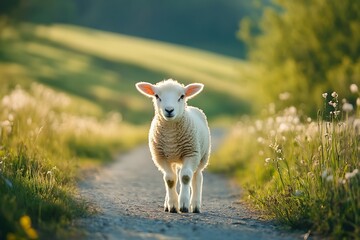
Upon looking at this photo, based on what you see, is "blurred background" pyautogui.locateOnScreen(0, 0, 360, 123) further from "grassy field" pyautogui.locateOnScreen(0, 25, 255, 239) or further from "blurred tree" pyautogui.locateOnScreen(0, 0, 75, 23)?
"grassy field" pyautogui.locateOnScreen(0, 25, 255, 239)

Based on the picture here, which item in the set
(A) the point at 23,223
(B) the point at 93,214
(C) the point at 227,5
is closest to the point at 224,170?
(B) the point at 93,214

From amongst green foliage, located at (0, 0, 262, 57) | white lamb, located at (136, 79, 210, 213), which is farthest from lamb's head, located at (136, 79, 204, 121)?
green foliage, located at (0, 0, 262, 57)

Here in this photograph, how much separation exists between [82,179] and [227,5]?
463 feet

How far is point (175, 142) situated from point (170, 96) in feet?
2.34

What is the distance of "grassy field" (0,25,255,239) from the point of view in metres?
7.88

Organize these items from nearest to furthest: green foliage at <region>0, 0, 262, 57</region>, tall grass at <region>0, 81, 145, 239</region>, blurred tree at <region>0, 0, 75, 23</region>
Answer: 1. tall grass at <region>0, 81, 145, 239</region>
2. blurred tree at <region>0, 0, 75, 23</region>
3. green foliage at <region>0, 0, 262, 57</region>

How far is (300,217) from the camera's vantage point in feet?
26.2

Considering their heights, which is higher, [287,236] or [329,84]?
[329,84]

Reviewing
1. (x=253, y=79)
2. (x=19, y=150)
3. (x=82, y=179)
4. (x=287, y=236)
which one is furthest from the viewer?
(x=253, y=79)

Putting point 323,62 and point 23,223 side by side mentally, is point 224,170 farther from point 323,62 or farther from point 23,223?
point 23,223

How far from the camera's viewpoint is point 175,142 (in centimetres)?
964

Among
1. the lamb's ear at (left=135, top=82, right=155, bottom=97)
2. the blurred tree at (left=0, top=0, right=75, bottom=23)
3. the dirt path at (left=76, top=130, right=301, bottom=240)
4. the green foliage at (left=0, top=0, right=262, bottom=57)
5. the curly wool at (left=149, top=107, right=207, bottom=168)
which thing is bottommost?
the dirt path at (left=76, top=130, right=301, bottom=240)

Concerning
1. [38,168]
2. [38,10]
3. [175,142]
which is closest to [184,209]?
[175,142]

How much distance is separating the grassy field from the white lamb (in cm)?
133
